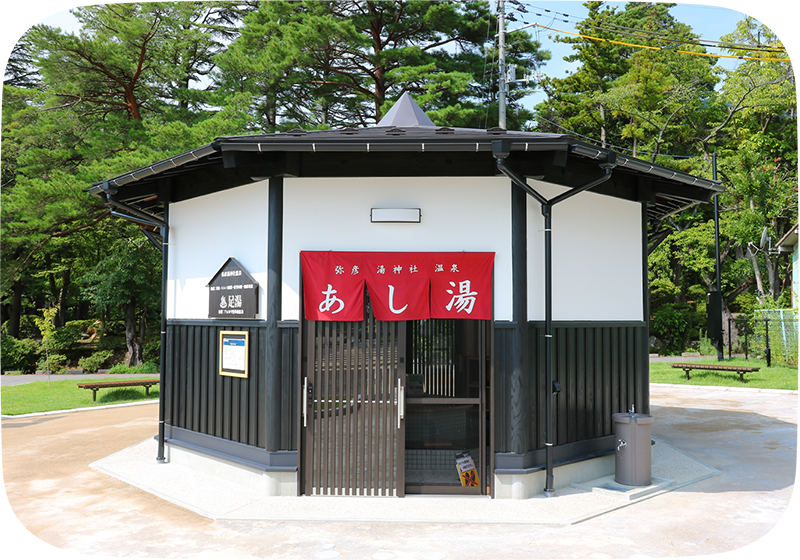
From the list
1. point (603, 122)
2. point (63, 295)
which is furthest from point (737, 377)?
point (63, 295)

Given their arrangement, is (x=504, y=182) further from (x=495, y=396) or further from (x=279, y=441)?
(x=279, y=441)

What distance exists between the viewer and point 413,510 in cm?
577

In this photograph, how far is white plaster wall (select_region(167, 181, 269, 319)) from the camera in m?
6.72

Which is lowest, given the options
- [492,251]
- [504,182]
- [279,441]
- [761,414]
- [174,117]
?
[761,414]

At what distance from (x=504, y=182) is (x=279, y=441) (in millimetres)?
3956

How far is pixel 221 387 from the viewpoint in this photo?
7141 mm

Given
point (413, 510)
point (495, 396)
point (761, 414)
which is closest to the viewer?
point (413, 510)

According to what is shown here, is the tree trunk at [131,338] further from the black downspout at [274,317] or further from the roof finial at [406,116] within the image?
the black downspout at [274,317]

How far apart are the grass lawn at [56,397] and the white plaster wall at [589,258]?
11761 mm

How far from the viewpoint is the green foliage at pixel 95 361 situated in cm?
2238

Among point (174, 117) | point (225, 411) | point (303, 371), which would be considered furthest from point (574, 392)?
point (174, 117)

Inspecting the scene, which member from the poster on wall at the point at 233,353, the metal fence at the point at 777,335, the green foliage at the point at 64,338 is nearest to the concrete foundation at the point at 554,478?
the poster on wall at the point at 233,353

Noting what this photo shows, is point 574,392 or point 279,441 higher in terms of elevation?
point 574,392

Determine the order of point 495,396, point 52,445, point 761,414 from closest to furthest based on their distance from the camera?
point 495,396
point 52,445
point 761,414
